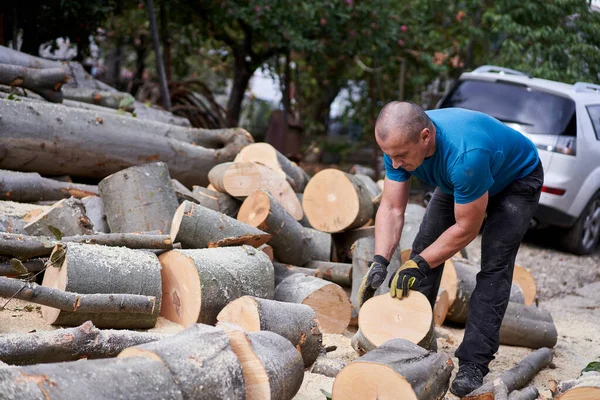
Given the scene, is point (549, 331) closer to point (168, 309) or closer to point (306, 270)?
point (306, 270)

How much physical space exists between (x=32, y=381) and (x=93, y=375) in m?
0.18

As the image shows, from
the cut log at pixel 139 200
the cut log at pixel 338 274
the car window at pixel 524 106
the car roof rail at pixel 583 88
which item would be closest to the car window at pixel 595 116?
the car roof rail at pixel 583 88

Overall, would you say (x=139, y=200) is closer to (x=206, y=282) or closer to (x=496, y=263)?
(x=206, y=282)

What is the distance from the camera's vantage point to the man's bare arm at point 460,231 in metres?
3.20

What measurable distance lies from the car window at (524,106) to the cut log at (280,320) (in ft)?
14.8

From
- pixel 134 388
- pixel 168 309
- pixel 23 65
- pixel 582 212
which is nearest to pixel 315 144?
pixel 582 212

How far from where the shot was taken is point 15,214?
4410 mm

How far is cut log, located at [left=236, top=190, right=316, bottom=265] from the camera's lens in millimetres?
4551

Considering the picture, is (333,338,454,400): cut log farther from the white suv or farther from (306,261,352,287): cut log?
the white suv

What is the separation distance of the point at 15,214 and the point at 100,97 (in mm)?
2542

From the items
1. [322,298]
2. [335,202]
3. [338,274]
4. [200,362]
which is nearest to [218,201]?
[335,202]

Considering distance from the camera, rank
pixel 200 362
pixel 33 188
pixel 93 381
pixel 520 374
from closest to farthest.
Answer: pixel 93 381 < pixel 200 362 < pixel 520 374 < pixel 33 188

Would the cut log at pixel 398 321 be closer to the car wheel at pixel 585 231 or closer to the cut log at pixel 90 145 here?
the cut log at pixel 90 145

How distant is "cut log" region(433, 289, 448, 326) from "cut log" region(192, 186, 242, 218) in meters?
1.61
